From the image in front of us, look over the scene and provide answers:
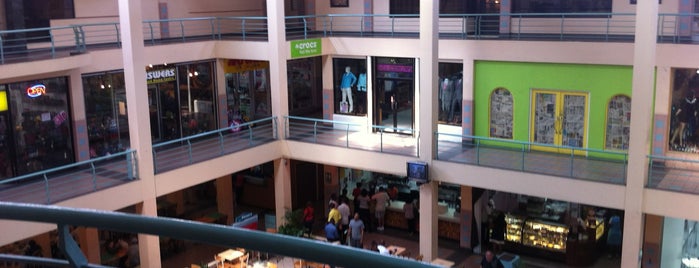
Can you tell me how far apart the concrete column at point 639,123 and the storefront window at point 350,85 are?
29.2 feet

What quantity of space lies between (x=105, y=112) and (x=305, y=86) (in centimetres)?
759

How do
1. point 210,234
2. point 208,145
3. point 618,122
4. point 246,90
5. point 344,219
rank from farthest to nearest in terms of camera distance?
point 246,90 → point 344,219 → point 208,145 → point 618,122 → point 210,234

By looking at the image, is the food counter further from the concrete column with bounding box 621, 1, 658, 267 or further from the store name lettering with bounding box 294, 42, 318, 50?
the store name lettering with bounding box 294, 42, 318, 50

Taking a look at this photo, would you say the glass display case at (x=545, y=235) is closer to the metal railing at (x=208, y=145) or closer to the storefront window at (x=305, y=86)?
the metal railing at (x=208, y=145)

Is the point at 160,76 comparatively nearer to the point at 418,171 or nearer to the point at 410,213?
the point at 418,171

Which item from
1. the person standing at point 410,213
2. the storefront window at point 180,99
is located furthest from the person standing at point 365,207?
the storefront window at point 180,99

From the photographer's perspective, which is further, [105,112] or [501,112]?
[501,112]

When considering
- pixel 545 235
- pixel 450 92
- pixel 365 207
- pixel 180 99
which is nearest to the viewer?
pixel 545 235

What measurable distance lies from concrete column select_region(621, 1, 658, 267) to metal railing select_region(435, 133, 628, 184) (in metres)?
0.45

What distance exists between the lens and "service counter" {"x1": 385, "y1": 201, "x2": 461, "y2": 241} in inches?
808

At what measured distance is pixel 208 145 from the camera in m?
19.4

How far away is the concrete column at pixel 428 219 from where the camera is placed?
701 inches

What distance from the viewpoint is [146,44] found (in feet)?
62.6

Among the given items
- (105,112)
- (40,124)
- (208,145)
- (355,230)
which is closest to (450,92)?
(355,230)
